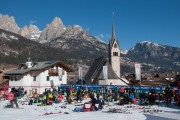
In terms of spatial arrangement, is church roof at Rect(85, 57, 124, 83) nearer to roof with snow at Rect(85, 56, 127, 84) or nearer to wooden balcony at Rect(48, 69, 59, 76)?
roof with snow at Rect(85, 56, 127, 84)

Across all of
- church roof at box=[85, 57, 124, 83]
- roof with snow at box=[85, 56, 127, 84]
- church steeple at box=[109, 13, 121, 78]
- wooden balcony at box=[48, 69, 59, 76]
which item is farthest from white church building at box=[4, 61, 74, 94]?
church steeple at box=[109, 13, 121, 78]

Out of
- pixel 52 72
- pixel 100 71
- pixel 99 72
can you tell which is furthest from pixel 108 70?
pixel 52 72

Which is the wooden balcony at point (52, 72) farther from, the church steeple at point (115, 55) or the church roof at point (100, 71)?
the church steeple at point (115, 55)

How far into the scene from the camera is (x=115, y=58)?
104m

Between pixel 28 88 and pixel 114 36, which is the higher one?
Result: pixel 114 36

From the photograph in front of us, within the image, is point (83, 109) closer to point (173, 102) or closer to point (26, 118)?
point (26, 118)

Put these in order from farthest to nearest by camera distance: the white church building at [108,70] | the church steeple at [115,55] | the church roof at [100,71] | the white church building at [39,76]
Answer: the church steeple at [115,55] < the church roof at [100,71] < the white church building at [108,70] < the white church building at [39,76]

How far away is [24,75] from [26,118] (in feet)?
125

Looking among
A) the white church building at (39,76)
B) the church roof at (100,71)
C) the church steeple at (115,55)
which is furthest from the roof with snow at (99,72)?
the white church building at (39,76)

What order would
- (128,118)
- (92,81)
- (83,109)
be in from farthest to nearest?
(92,81), (83,109), (128,118)

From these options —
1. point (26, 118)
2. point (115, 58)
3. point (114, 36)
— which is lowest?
point (26, 118)

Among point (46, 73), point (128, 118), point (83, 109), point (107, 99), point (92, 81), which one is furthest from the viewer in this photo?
point (92, 81)

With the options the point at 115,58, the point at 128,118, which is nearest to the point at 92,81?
the point at 115,58

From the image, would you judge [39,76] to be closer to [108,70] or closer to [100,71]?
[100,71]
